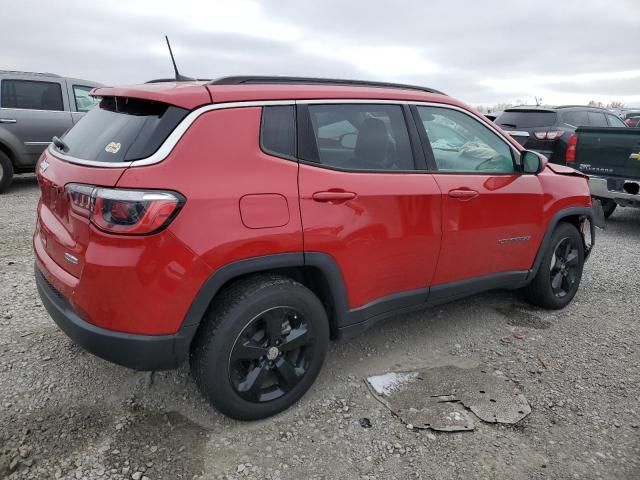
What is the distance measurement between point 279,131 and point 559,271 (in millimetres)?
2803

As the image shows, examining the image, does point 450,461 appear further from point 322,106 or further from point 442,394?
point 322,106

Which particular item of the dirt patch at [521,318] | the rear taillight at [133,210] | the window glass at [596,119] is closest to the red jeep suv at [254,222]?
the rear taillight at [133,210]

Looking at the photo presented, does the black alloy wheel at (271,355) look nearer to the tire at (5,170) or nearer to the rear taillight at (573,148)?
the rear taillight at (573,148)

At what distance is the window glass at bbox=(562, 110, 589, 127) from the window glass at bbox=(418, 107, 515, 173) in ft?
21.2

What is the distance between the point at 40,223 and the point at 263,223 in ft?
4.44

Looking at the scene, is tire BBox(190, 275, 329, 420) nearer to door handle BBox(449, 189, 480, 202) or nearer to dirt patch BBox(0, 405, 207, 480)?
dirt patch BBox(0, 405, 207, 480)

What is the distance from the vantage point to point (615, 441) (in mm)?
2518

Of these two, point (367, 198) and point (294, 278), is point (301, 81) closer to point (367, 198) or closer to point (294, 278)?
point (367, 198)

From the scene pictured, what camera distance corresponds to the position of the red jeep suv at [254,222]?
7.00 ft

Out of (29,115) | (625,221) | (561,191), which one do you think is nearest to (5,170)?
(29,115)

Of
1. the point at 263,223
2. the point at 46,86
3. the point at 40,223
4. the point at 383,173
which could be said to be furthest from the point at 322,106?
the point at 46,86

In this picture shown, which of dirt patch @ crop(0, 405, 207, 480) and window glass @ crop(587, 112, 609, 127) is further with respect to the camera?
window glass @ crop(587, 112, 609, 127)

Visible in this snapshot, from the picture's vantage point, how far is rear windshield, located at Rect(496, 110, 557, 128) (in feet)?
29.1

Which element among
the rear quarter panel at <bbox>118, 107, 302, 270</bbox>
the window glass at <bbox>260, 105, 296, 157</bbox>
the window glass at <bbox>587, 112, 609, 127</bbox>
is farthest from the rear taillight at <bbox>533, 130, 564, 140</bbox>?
the rear quarter panel at <bbox>118, 107, 302, 270</bbox>
